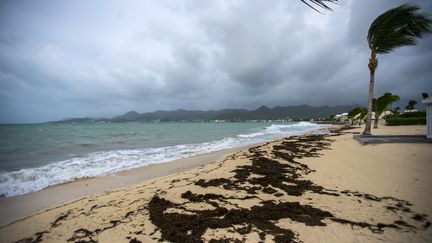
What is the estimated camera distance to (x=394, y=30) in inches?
500

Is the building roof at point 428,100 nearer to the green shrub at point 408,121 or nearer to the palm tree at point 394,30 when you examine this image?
the palm tree at point 394,30

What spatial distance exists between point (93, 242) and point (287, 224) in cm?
328

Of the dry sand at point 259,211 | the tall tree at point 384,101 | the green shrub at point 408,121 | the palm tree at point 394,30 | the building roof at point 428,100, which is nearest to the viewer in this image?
the dry sand at point 259,211

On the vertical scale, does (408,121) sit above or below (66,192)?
above

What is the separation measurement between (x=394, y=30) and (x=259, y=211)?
15.2m

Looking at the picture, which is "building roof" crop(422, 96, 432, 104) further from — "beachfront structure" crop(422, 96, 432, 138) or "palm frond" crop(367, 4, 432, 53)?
"palm frond" crop(367, 4, 432, 53)

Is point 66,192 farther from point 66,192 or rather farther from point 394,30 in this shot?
point 394,30

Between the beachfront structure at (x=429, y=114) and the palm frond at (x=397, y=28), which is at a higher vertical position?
the palm frond at (x=397, y=28)

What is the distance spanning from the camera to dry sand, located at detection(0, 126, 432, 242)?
132 inches

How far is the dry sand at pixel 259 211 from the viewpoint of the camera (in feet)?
11.0

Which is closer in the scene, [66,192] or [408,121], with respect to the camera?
[66,192]

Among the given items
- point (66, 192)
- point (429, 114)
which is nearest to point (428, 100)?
point (429, 114)

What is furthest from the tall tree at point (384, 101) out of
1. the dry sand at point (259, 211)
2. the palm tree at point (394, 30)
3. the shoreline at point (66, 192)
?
the shoreline at point (66, 192)

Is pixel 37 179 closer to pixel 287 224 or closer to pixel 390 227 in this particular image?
pixel 287 224
